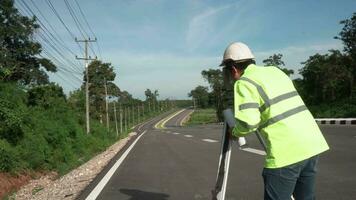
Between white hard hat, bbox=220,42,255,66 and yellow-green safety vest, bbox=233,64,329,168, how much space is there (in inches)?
6.4

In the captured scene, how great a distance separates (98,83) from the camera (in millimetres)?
91500

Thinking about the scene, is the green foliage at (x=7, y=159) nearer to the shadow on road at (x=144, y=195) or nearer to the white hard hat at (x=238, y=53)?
the shadow on road at (x=144, y=195)

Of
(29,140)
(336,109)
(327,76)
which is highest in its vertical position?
(327,76)

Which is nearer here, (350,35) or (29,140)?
(29,140)

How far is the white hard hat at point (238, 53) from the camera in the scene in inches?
170

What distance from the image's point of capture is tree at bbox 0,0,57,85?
5144 cm

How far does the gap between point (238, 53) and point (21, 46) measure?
176 feet

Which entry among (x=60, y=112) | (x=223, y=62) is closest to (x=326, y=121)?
(x=60, y=112)

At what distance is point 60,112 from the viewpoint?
1606 inches

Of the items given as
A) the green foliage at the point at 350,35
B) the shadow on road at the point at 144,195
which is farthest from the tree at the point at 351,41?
the shadow on road at the point at 144,195

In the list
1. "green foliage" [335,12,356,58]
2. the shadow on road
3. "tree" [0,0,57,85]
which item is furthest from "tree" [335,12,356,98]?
the shadow on road

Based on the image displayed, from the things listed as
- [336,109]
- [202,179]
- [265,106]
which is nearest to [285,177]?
[265,106]

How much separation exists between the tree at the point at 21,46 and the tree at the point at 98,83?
3111cm

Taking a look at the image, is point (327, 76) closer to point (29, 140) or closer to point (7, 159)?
point (29, 140)
